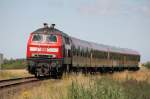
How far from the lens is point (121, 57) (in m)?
55.3

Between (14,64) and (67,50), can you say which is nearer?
(67,50)

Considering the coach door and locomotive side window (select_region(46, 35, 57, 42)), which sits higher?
locomotive side window (select_region(46, 35, 57, 42))

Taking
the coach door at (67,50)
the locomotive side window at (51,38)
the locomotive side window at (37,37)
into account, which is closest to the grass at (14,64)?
the coach door at (67,50)

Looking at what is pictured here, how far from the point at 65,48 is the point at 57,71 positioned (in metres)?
1.88

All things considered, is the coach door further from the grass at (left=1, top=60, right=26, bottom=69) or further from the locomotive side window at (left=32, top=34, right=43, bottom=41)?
the grass at (left=1, top=60, right=26, bottom=69)

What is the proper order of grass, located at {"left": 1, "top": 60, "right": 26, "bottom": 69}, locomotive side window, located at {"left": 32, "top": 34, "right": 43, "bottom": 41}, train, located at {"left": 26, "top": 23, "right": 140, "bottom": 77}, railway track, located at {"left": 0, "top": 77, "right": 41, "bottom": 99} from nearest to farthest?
railway track, located at {"left": 0, "top": 77, "right": 41, "bottom": 99}
train, located at {"left": 26, "top": 23, "right": 140, "bottom": 77}
locomotive side window, located at {"left": 32, "top": 34, "right": 43, "bottom": 41}
grass, located at {"left": 1, "top": 60, "right": 26, "bottom": 69}

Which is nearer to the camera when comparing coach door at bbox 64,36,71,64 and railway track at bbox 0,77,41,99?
railway track at bbox 0,77,41,99

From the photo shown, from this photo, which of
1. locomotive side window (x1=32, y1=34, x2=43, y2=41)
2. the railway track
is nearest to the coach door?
locomotive side window (x1=32, y1=34, x2=43, y2=41)

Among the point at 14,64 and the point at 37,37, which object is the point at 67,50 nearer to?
the point at 37,37

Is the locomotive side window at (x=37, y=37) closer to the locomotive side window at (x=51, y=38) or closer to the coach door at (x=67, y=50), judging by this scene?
the locomotive side window at (x=51, y=38)

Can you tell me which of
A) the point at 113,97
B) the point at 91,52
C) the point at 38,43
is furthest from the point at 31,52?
the point at 113,97

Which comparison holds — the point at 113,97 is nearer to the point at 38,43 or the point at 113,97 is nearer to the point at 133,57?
the point at 38,43

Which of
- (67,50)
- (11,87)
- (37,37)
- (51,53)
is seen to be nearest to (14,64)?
(67,50)

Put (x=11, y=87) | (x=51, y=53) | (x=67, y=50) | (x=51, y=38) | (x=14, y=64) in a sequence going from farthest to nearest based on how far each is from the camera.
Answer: (x=14, y=64) < (x=67, y=50) < (x=51, y=38) < (x=51, y=53) < (x=11, y=87)
